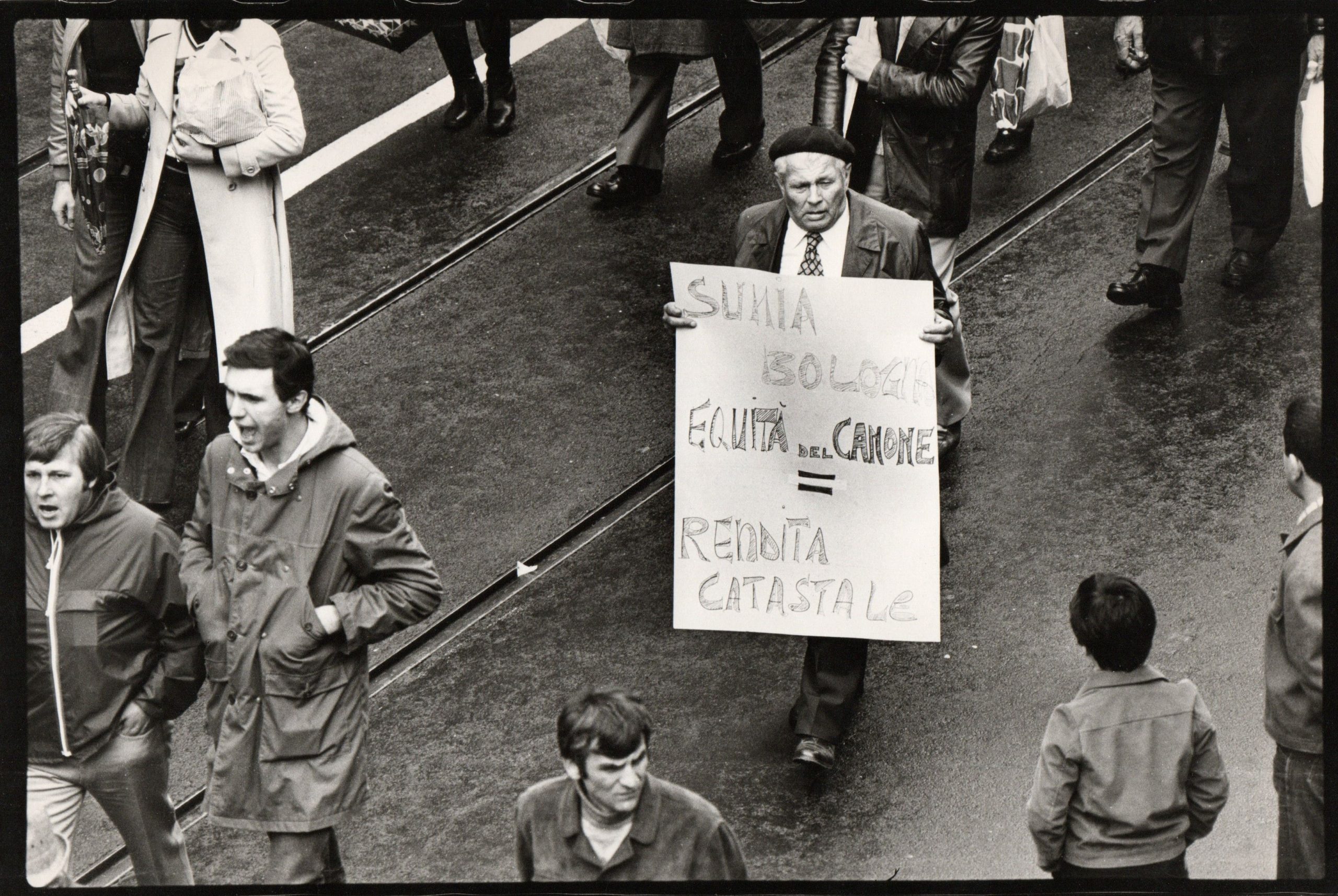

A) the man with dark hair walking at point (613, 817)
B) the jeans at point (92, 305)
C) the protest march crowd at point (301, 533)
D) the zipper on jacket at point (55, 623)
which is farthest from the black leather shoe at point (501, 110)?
the man with dark hair walking at point (613, 817)

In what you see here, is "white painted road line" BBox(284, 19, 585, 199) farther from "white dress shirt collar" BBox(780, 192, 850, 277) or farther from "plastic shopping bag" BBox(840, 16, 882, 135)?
"white dress shirt collar" BBox(780, 192, 850, 277)

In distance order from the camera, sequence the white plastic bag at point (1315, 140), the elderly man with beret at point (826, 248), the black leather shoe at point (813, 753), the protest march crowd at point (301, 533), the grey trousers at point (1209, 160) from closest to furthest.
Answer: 1. the protest march crowd at point (301, 533)
2. the white plastic bag at point (1315, 140)
3. the elderly man with beret at point (826, 248)
4. the black leather shoe at point (813, 753)
5. the grey trousers at point (1209, 160)

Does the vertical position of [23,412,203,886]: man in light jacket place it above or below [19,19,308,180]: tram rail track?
below

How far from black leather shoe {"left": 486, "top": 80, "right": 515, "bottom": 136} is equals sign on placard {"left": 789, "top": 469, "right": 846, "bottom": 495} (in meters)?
2.48

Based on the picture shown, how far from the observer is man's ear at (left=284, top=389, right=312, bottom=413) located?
293 inches

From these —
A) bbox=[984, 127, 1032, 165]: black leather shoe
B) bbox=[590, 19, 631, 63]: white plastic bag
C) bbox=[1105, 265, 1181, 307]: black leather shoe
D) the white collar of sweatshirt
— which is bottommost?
the white collar of sweatshirt

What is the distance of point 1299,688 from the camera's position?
7676 mm

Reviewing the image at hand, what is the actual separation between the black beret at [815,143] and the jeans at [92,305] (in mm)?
2372

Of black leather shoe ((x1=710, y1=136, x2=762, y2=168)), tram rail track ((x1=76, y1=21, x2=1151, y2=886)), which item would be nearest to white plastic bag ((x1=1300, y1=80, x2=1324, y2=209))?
tram rail track ((x1=76, y1=21, x2=1151, y2=886))

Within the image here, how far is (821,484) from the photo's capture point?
8047 millimetres

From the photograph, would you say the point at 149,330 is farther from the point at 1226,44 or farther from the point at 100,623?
the point at 1226,44

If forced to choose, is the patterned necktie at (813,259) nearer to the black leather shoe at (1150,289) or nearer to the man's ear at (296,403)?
the man's ear at (296,403)

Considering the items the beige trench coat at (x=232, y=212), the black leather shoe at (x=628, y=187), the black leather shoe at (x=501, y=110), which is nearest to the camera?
the beige trench coat at (x=232, y=212)

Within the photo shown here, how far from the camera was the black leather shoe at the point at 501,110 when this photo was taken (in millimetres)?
9703
